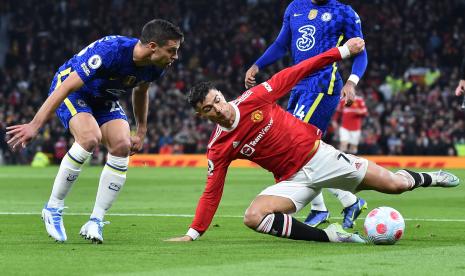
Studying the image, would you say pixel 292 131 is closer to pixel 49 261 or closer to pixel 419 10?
pixel 49 261

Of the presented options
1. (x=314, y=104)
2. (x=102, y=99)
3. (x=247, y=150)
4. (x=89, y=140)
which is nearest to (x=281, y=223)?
(x=247, y=150)

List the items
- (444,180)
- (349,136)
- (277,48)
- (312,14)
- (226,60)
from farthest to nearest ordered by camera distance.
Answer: (226,60)
(349,136)
(277,48)
(312,14)
(444,180)

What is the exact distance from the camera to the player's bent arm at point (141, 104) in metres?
8.95

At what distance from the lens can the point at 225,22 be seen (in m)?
36.4

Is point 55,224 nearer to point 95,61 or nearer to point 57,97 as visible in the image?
point 57,97

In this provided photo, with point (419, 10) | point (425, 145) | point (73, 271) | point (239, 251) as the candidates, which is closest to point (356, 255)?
point (239, 251)

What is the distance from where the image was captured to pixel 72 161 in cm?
827

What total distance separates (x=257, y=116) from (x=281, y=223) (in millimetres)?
881

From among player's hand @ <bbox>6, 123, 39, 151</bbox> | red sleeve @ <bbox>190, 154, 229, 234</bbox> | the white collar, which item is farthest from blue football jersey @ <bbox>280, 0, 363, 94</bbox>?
player's hand @ <bbox>6, 123, 39, 151</bbox>

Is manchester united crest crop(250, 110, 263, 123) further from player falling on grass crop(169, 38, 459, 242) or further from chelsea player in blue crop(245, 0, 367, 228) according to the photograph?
chelsea player in blue crop(245, 0, 367, 228)

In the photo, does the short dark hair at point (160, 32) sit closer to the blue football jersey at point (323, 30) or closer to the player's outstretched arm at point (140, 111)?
the player's outstretched arm at point (140, 111)

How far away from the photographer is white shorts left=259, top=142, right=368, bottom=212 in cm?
811

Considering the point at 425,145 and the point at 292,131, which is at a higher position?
the point at 292,131

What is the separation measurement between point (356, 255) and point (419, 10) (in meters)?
28.2
